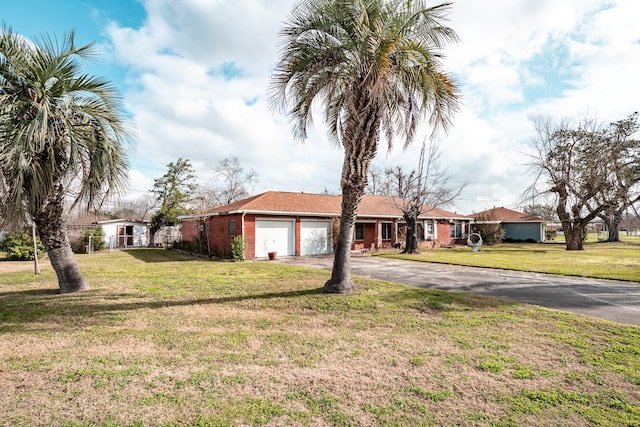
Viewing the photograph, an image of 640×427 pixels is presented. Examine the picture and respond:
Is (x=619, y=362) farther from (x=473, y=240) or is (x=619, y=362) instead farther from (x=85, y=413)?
(x=473, y=240)

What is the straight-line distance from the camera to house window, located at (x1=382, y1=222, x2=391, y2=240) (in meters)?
26.7

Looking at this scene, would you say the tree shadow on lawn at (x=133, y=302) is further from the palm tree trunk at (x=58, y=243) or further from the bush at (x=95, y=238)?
the bush at (x=95, y=238)

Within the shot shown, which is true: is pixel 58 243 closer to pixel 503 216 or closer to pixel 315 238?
pixel 315 238

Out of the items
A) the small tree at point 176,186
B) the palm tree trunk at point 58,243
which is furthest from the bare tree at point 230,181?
the palm tree trunk at point 58,243

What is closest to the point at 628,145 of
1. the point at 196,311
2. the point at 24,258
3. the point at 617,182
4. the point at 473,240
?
the point at 617,182

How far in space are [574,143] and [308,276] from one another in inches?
1128

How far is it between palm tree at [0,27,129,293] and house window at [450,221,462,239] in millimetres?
29379

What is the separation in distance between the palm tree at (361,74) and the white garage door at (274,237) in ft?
35.0

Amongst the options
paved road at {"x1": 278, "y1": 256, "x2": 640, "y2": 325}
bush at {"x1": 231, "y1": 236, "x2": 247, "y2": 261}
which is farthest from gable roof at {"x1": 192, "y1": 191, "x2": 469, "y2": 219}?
paved road at {"x1": 278, "y1": 256, "x2": 640, "y2": 325}

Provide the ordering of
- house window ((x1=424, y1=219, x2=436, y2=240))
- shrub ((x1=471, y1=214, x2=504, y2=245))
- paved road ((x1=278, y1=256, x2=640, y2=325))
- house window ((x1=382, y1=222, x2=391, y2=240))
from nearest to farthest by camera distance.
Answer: paved road ((x1=278, y1=256, x2=640, y2=325)), house window ((x1=382, y1=222, x2=391, y2=240)), house window ((x1=424, y1=219, x2=436, y2=240)), shrub ((x1=471, y1=214, x2=504, y2=245))

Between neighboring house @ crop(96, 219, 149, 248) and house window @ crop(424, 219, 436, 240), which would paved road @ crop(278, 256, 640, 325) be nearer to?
house window @ crop(424, 219, 436, 240)

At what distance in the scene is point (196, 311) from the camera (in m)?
7.44

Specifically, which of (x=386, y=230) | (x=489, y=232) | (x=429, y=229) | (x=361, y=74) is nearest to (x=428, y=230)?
(x=429, y=229)

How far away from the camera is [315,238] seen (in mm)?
22125
